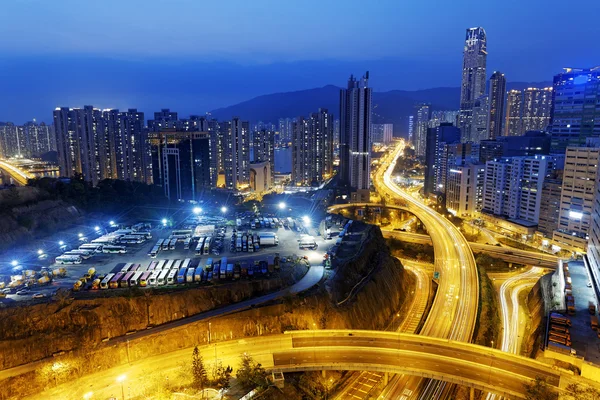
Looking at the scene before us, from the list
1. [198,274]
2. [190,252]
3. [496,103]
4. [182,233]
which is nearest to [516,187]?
[182,233]

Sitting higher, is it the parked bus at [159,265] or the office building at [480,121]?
the office building at [480,121]

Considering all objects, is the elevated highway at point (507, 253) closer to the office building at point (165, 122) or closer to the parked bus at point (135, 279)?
the parked bus at point (135, 279)

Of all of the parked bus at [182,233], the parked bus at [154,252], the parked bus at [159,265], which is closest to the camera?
the parked bus at [159,265]

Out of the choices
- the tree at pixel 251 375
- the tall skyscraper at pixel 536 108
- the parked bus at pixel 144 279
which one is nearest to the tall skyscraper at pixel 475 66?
the tall skyscraper at pixel 536 108

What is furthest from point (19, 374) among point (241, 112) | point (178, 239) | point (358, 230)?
point (241, 112)

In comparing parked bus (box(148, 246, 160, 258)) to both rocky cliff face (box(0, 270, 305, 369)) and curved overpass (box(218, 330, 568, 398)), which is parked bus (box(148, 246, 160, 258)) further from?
curved overpass (box(218, 330, 568, 398))
